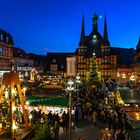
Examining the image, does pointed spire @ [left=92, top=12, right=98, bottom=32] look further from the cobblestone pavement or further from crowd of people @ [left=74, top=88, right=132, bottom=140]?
the cobblestone pavement

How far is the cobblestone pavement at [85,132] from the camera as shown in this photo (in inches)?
804

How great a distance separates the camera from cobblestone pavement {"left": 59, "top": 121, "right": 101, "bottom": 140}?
804 inches

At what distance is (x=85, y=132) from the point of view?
21.9m

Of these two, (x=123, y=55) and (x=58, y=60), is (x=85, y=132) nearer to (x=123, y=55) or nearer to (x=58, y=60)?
(x=58, y=60)

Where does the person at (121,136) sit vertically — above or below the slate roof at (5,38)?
below

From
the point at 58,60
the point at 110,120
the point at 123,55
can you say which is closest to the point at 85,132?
the point at 110,120

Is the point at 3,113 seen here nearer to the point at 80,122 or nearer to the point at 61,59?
the point at 80,122

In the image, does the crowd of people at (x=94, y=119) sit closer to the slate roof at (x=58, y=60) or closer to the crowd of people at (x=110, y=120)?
the crowd of people at (x=110, y=120)

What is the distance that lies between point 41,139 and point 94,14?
315 feet

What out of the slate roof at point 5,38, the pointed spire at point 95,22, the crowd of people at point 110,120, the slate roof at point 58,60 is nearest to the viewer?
the crowd of people at point 110,120

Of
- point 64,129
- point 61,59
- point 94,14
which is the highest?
point 94,14

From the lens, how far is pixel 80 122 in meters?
25.3

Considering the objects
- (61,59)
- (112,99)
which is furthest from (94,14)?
(112,99)

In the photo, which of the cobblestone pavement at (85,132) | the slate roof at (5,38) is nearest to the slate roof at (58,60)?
the slate roof at (5,38)
